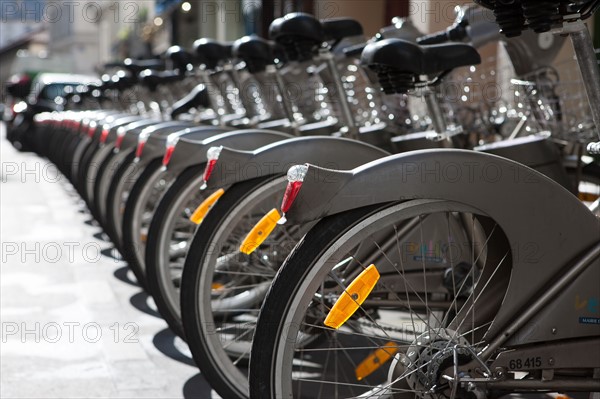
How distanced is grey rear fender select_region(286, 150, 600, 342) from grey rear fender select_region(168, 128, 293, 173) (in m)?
1.54

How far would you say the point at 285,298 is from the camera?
7.73 feet

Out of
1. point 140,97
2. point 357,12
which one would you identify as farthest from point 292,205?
point 357,12

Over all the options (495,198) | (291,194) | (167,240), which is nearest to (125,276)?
(167,240)

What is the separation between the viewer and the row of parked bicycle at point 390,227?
2.39m

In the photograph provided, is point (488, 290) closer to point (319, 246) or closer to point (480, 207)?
point (480, 207)

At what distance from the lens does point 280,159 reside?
126 inches

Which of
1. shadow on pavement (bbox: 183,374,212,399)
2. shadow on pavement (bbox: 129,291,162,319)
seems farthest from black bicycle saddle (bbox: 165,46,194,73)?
shadow on pavement (bbox: 183,374,212,399)

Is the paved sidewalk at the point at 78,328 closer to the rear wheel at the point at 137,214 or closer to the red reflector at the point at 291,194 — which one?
the rear wheel at the point at 137,214

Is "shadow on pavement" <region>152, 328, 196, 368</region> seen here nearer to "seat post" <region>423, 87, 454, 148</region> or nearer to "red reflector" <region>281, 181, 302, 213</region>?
"seat post" <region>423, 87, 454, 148</region>

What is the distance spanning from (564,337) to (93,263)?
433 cm

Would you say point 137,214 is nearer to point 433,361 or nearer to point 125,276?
point 125,276

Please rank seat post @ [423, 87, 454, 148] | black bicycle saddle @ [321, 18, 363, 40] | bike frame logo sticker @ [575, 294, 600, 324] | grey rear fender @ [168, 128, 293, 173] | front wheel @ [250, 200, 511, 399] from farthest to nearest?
black bicycle saddle @ [321, 18, 363, 40] < grey rear fender @ [168, 128, 293, 173] < seat post @ [423, 87, 454, 148] < bike frame logo sticker @ [575, 294, 600, 324] < front wheel @ [250, 200, 511, 399]

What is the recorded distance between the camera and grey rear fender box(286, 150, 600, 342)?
2.36 metres

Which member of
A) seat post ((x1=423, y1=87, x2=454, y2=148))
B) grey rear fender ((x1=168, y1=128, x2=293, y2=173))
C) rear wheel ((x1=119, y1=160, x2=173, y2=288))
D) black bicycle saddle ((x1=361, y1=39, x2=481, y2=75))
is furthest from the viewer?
rear wheel ((x1=119, y1=160, x2=173, y2=288))
